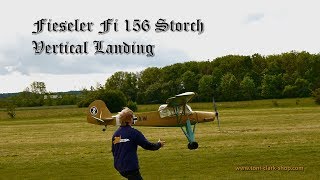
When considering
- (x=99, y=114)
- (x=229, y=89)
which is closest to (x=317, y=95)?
(x=229, y=89)

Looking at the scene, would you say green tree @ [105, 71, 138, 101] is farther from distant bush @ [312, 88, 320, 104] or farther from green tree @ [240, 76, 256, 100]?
distant bush @ [312, 88, 320, 104]

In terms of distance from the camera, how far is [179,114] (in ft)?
78.5

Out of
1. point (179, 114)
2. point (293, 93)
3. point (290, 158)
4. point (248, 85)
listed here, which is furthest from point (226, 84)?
point (290, 158)

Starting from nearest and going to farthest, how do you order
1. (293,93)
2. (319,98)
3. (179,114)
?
(179,114)
(319,98)
(293,93)

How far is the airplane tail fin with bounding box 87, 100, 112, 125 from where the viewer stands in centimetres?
3030

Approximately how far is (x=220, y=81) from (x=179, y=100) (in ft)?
263

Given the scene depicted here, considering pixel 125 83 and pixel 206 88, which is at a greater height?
pixel 125 83

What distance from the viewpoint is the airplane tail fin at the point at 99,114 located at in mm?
30300

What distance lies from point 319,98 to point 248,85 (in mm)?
20831

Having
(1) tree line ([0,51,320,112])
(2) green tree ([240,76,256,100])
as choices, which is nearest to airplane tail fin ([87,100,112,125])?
(1) tree line ([0,51,320,112])

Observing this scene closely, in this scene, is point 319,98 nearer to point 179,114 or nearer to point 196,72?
point 196,72

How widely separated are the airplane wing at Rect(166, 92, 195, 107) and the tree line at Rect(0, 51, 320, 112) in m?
60.0

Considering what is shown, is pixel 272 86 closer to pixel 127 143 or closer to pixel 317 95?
pixel 317 95

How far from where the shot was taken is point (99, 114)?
100ft
